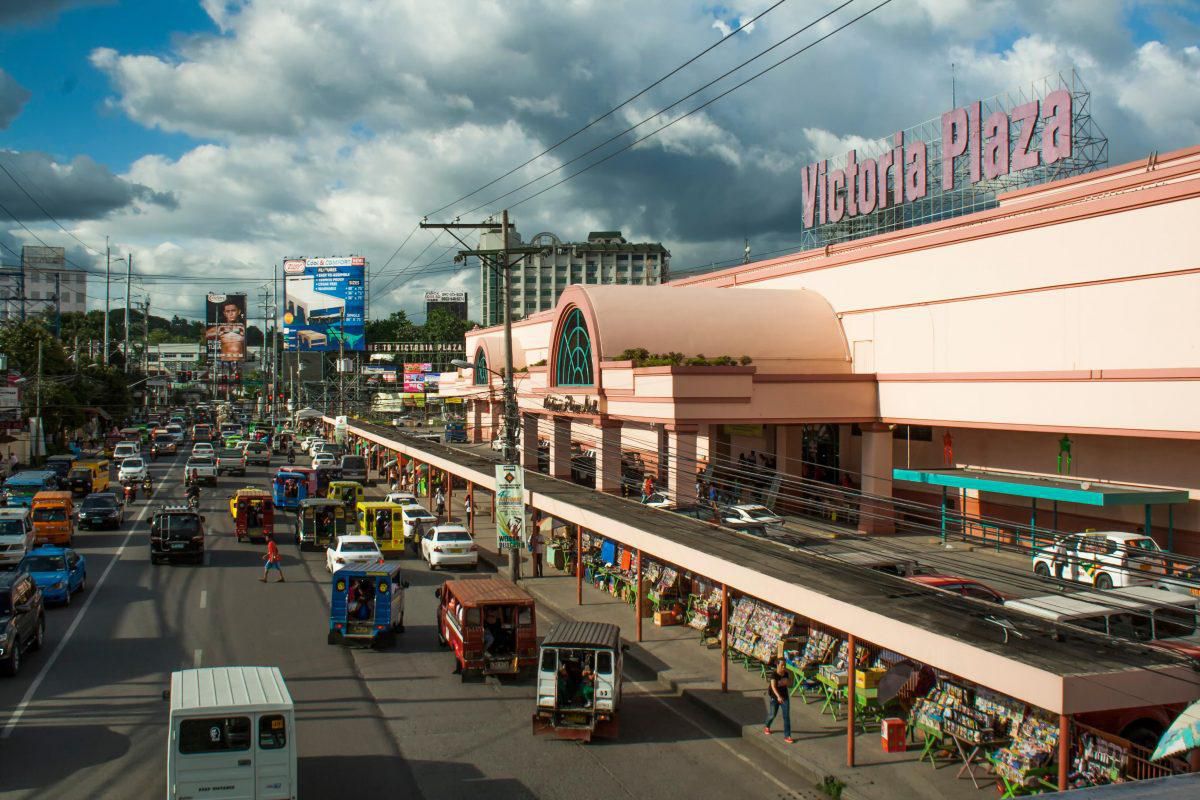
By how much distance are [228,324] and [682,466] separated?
3953 inches

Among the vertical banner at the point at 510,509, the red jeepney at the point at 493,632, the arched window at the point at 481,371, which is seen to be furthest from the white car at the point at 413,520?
the arched window at the point at 481,371

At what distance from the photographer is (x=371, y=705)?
16.3m

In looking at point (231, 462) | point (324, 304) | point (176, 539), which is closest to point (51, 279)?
point (324, 304)

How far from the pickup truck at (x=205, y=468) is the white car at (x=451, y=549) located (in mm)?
27858

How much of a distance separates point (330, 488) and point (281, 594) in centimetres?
1420

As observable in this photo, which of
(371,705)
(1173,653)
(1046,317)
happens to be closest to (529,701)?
(371,705)

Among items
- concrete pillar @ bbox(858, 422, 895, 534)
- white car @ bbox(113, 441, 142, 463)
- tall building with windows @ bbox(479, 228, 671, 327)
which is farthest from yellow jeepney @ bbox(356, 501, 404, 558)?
tall building with windows @ bbox(479, 228, 671, 327)

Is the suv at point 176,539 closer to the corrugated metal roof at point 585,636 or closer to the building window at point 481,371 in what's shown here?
the corrugated metal roof at point 585,636

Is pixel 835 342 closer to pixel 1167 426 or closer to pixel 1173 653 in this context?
pixel 1167 426

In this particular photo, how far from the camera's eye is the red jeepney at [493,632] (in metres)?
17.8

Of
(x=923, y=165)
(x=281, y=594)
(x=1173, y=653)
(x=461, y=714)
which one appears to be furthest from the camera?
(x=923, y=165)

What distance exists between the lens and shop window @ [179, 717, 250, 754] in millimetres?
10953

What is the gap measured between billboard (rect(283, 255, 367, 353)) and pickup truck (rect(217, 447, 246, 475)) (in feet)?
122

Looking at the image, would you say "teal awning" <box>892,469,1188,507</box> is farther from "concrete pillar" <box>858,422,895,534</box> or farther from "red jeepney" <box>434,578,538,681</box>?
"red jeepney" <box>434,578,538,681</box>
